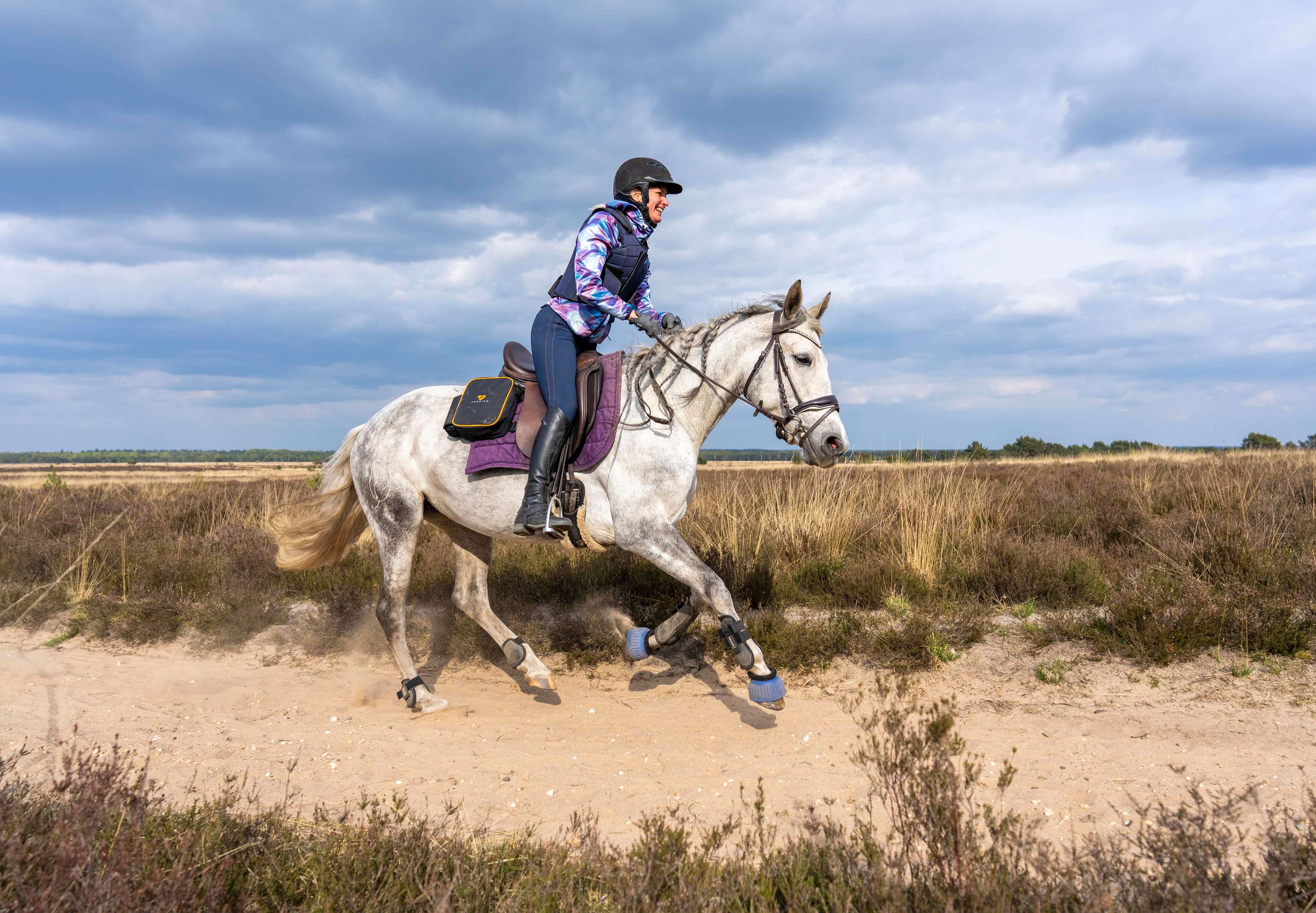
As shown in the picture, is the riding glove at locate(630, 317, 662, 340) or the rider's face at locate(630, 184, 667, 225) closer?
the riding glove at locate(630, 317, 662, 340)

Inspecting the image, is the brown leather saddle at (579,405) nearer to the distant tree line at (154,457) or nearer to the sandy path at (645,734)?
the sandy path at (645,734)

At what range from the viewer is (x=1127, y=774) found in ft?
13.1

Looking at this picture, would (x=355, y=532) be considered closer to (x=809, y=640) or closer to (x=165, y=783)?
(x=165, y=783)

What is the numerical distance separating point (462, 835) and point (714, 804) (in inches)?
52.0

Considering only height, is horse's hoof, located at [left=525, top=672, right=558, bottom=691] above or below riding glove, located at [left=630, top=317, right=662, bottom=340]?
below

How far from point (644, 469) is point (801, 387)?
4.03ft

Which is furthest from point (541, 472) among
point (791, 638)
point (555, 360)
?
point (791, 638)

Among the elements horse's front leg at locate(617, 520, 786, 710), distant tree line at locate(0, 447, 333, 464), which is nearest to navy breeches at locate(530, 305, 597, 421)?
horse's front leg at locate(617, 520, 786, 710)

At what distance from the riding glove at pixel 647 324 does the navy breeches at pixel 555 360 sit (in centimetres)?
57

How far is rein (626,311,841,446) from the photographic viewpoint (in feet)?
15.9

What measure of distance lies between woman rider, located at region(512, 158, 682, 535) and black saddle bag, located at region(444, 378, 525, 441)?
28cm

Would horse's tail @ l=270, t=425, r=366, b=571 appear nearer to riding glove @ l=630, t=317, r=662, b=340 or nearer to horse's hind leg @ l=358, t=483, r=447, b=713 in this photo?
horse's hind leg @ l=358, t=483, r=447, b=713

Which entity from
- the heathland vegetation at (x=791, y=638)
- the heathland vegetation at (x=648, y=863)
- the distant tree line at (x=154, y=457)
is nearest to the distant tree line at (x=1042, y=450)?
the heathland vegetation at (x=791, y=638)

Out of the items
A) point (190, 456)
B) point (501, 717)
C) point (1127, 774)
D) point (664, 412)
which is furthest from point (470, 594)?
point (190, 456)
